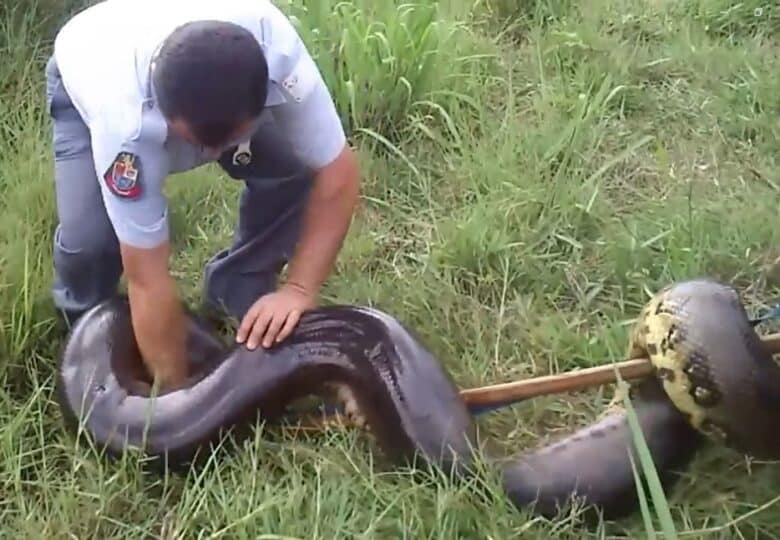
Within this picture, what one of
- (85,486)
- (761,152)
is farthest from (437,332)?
(761,152)

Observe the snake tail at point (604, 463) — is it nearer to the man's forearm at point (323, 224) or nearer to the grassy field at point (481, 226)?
the grassy field at point (481, 226)

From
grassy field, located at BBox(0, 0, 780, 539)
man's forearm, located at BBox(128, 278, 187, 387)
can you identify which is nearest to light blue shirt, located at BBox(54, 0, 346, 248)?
man's forearm, located at BBox(128, 278, 187, 387)

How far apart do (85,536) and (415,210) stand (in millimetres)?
1433

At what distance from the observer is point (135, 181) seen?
2.53 metres

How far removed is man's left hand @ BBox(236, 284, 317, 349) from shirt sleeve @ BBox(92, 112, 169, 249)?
306 mm

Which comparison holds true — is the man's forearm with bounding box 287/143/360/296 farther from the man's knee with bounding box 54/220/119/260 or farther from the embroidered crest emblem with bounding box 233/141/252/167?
the man's knee with bounding box 54/220/119/260

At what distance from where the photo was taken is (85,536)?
261 centimetres

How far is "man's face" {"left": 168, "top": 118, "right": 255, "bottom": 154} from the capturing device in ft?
7.86

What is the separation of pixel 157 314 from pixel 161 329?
5 cm

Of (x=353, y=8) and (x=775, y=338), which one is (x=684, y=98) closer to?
(x=353, y=8)

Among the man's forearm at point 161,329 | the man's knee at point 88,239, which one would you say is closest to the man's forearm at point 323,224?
the man's forearm at point 161,329

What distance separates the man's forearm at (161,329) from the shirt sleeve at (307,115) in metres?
0.41

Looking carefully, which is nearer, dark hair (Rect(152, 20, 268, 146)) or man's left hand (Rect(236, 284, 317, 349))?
dark hair (Rect(152, 20, 268, 146))

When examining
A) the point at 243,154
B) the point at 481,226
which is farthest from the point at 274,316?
the point at 481,226
